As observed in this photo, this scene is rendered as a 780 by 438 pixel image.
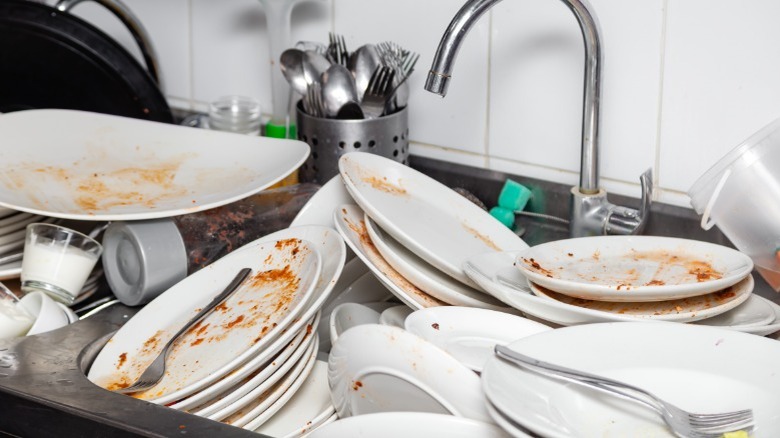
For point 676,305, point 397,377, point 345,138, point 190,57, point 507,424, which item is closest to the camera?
point 507,424

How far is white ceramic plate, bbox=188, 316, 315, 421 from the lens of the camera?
81 centimetres

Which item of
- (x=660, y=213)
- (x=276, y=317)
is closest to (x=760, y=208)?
(x=660, y=213)

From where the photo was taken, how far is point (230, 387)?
32.7 inches

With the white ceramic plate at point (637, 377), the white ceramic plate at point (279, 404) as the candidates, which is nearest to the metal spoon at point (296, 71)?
the white ceramic plate at point (279, 404)

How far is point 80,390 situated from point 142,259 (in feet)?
0.78

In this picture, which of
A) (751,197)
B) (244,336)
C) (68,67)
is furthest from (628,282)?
(68,67)

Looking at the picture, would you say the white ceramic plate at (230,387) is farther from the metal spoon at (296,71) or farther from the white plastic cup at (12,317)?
the metal spoon at (296,71)

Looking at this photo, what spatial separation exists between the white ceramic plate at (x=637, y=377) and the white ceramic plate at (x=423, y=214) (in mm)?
207

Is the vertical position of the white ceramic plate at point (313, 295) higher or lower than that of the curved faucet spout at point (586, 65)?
lower

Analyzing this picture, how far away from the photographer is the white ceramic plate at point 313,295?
81 cm

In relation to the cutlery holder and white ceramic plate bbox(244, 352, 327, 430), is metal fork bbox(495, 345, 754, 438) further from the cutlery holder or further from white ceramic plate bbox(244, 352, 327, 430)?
the cutlery holder

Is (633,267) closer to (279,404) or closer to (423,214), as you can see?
(423,214)

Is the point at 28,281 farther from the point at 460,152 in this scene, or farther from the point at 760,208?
the point at 760,208

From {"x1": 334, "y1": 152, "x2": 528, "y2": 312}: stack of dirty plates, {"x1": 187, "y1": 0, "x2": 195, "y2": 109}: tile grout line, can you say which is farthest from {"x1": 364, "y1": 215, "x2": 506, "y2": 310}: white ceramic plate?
{"x1": 187, "y1": 0, "x2": 195, "y2": 109}: tile grout line
